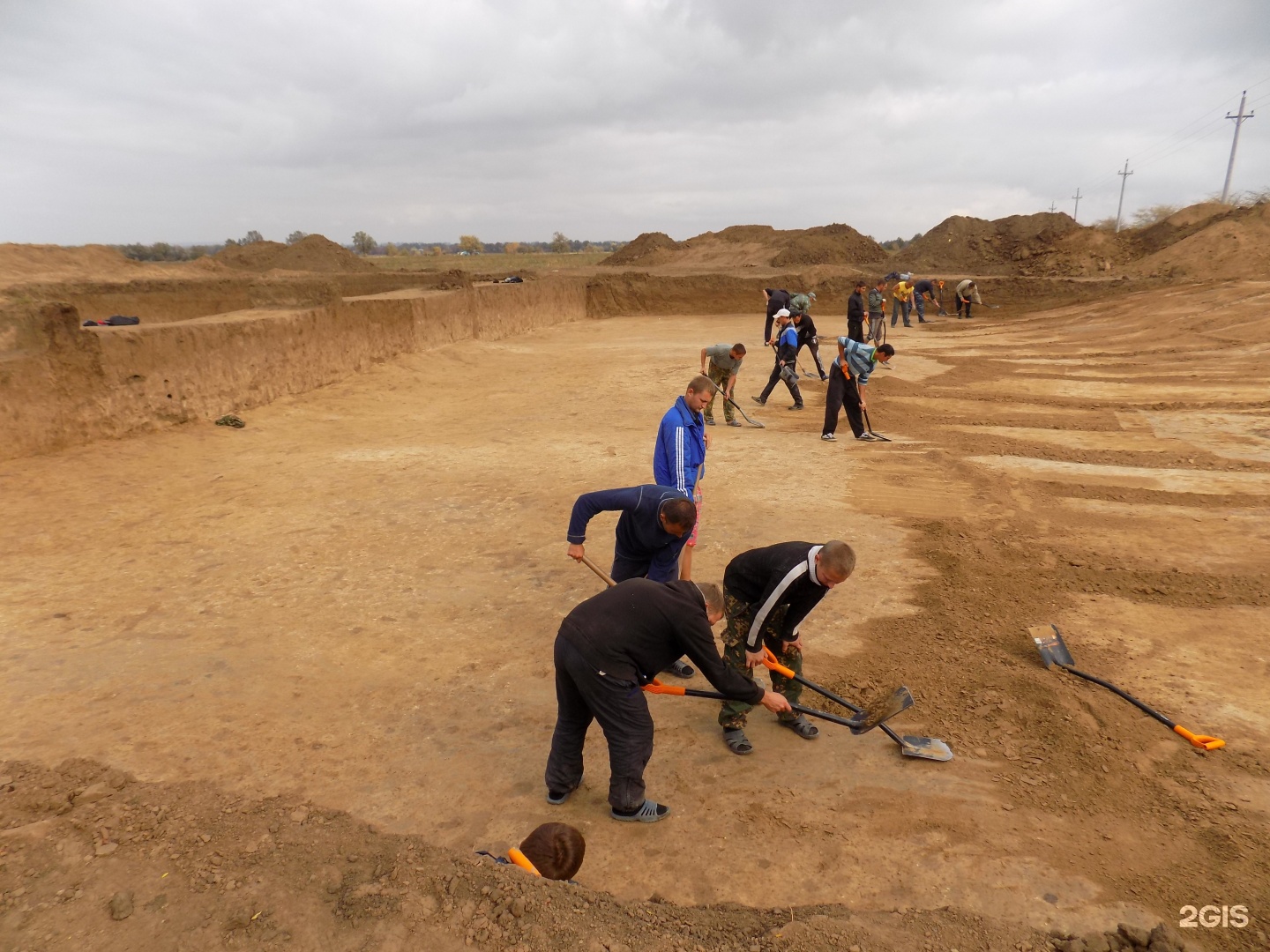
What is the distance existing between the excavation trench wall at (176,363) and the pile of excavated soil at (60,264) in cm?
1140

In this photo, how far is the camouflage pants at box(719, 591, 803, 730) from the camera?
4.13 metres

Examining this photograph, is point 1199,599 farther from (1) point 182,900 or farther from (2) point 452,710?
(1) point 182,900

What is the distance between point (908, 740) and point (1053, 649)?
4.79 ft

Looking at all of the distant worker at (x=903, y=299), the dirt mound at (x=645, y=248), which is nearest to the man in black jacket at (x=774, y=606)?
the distant worker at (x=903, y=299)

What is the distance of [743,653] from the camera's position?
427cm

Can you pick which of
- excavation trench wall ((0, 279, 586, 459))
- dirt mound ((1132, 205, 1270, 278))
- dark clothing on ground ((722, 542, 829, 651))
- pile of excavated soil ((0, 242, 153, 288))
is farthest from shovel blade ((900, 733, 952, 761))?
dirt mound ((1132, 205, 1270, 278))

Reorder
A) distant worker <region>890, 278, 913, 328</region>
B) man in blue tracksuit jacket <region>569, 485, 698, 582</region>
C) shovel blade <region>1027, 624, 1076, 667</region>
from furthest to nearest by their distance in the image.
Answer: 1. distant worker <region>890, 278, 913, 328</region>
2. shovel blade <region>1027, 624, 1076, 667</region>
3. man in blue tracksuit jacket <region>569, 485, 698, 582</region>

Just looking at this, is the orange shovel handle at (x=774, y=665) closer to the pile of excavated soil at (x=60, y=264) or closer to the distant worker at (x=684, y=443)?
the distant worker at (x=684, y=443)

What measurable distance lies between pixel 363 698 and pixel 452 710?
0.58 meters

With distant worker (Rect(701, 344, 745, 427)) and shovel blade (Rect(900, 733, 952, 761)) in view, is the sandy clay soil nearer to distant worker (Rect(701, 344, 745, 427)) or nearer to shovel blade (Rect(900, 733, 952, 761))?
shovel blade (Rect(900, 733, 952, 761))

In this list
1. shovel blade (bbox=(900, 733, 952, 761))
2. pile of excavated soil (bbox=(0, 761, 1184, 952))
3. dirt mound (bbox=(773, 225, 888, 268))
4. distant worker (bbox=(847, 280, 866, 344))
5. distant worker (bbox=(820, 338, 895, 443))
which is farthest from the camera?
dirt mound (bbox=(773, 225, 888, 268))

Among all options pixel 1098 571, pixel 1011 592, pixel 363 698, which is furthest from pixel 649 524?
pixel 1098 571

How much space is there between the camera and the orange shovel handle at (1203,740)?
392 cm

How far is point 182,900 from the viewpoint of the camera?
2.91 metres
